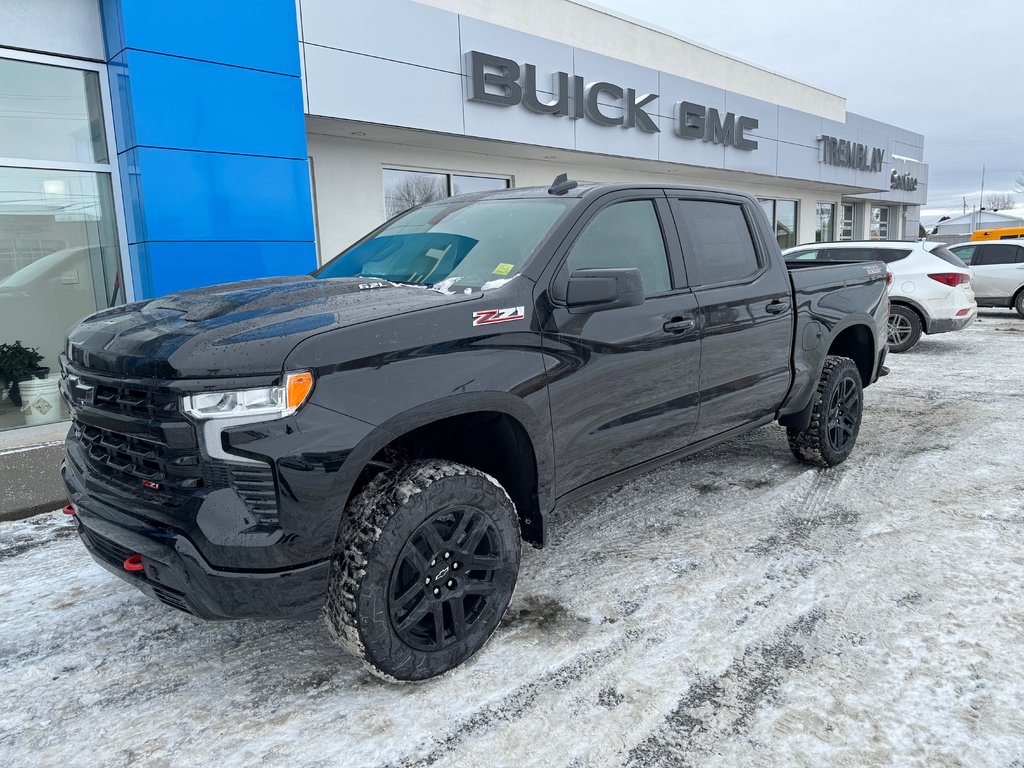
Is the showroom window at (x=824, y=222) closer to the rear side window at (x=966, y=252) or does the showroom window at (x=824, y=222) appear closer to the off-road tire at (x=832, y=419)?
the rear side window at (x=966, y=252)

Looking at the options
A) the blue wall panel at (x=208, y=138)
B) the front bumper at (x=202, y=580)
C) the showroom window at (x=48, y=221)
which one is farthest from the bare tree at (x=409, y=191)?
the front bumper at (x=202, y=580)

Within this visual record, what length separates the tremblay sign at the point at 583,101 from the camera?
34.0ft

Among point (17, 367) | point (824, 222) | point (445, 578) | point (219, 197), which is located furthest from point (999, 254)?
point (17, 367)

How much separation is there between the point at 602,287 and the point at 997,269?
16.5 metres

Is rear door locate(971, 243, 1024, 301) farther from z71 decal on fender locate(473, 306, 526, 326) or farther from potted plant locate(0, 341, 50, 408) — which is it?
potted plant locate(0, 341, 50, 408)

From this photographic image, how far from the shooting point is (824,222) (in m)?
23.4

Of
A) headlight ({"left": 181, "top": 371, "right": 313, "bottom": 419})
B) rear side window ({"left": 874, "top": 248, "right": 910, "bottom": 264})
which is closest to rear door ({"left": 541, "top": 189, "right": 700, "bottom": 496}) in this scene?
headlight ({"left": 181, "top": 371, "right": 313, "bottom": 419})

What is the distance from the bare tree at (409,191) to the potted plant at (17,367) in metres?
5.58

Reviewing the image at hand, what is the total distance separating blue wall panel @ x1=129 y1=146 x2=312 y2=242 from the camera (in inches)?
267

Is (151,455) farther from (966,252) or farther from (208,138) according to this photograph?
(966,252)

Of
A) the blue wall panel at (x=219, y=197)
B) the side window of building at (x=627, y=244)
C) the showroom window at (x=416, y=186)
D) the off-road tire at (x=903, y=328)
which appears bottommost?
the off-road tire at (x=903, y=328)

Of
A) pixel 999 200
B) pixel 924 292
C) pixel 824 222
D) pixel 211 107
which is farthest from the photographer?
pixel 999 200

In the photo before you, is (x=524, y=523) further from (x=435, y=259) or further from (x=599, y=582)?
(x=435, y=259)

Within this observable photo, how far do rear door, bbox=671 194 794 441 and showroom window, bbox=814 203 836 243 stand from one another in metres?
20.4
